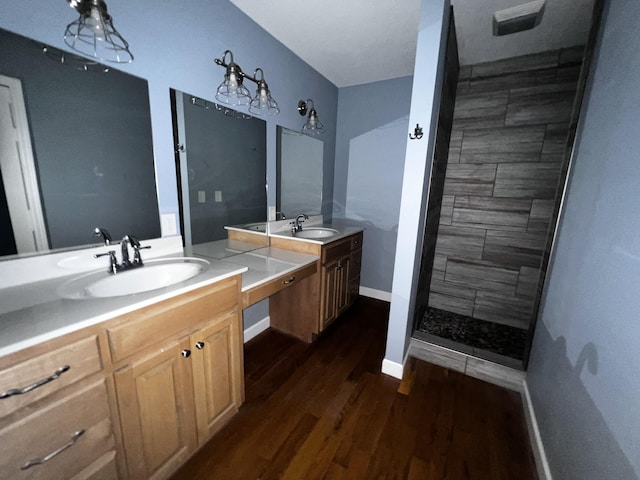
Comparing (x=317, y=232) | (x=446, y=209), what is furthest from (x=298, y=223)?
(x=446, y=209)

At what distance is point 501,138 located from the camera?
2.27 meters

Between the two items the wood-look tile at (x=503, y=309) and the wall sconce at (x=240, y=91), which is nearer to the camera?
the wall sconce at (x=240, y=91)

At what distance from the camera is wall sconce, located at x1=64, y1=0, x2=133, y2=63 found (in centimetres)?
97

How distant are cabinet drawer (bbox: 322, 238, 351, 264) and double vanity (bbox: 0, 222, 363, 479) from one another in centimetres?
46

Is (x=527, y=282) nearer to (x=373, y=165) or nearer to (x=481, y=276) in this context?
(x=481, y=276)

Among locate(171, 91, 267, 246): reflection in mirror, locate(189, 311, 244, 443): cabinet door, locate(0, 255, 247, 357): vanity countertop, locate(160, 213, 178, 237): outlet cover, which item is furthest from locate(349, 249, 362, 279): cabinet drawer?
A: locate(0, 255, 247, 357): vanity countertop

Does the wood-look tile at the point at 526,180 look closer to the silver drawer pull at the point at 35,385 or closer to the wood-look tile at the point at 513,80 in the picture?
the wood-look tile at the point at 513,80

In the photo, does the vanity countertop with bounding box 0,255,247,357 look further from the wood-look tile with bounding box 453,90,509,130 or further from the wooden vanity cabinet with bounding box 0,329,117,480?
the wood-look tile with bounding box 453,90,509,130

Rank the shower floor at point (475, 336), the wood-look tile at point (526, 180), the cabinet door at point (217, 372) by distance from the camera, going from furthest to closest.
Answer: the wood-look tile at point (526, 180) < the shower floor at point (475, 336) < the cabinet door at point (217, 372)

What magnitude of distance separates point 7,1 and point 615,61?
235cm

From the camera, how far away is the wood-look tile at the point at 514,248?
2.25 meters

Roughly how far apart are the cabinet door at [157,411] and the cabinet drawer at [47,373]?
0.13 meters

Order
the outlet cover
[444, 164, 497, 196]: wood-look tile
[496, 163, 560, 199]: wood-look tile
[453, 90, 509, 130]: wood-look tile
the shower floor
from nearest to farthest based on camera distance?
the outlet cover
the shower floor
[496, 163, 560, 199]: wood-look tile
[453, 90, 509, 130]: wood-look tile
[444, 164, 497, 196]: wood-look tile

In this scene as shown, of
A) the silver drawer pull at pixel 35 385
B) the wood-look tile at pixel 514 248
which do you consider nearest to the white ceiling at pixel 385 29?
the wood-look tile at pixel 514 248
